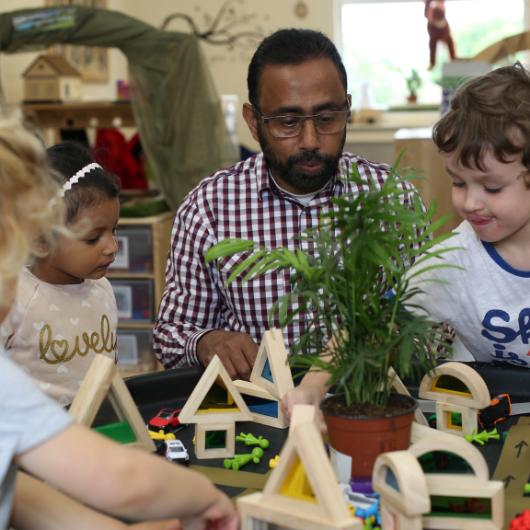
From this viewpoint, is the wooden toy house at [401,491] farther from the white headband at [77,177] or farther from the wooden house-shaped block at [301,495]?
the white headband at [77,177]

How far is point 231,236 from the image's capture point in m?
1.83

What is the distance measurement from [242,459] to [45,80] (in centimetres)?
377

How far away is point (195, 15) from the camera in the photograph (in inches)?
231

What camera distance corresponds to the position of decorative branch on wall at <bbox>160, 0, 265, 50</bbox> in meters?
5.76

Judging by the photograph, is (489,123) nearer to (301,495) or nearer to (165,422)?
(165,422)

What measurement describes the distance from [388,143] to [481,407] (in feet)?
15.5

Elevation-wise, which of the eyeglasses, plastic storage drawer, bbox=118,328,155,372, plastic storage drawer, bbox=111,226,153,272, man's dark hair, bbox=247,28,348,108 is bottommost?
plastic storage drawer, bbox=118,328,155,372

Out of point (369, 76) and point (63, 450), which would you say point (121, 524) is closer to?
point (63, 450)

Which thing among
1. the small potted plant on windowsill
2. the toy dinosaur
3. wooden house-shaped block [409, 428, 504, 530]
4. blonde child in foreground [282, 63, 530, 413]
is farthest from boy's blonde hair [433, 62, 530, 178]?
the small potted plant on windowsill

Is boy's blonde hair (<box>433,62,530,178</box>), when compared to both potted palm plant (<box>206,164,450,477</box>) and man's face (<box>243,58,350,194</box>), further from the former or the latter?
potted palm plant (<box>206,164,450,477</box>)

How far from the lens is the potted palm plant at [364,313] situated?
0.92m

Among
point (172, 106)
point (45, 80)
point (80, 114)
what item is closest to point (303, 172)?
point (172, 106)

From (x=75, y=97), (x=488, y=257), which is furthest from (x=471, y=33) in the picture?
(x=488, y=257)

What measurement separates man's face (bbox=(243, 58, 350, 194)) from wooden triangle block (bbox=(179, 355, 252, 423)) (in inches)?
26.5
